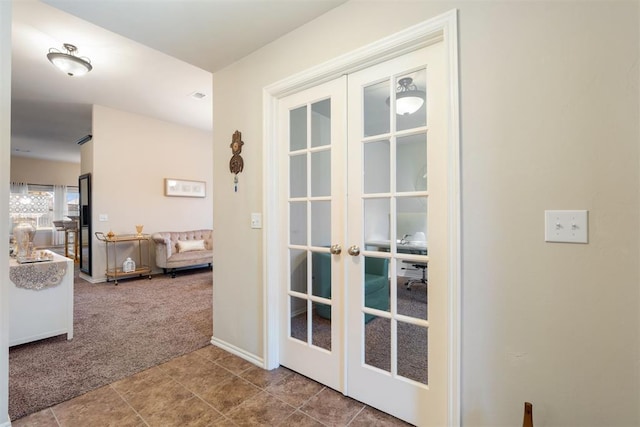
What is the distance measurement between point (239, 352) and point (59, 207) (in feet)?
32.5

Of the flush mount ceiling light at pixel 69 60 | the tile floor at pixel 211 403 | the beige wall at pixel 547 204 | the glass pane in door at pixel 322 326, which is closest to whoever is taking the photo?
the beige wall at pixel 547 204

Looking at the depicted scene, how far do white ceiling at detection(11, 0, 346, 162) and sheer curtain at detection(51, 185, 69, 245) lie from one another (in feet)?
11.6

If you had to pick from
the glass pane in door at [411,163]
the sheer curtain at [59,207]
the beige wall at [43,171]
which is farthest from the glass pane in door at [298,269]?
the beige wall at [43,171]

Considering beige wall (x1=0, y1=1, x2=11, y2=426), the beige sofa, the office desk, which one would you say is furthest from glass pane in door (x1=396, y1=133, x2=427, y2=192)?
the beige sofa

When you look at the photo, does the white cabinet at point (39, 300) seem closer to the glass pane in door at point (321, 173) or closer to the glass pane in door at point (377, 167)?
the glass pane in door at point (321, 173)

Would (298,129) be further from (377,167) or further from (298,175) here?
(377,167)

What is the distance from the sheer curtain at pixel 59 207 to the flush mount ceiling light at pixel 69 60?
792cm

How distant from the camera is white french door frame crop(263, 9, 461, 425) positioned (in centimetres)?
135

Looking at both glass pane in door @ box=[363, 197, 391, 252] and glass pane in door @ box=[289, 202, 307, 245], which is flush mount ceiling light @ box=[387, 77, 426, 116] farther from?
glass pane in door @ box=[289, 202, 307, 245]

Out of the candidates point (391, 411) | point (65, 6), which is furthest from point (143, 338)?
point (65, 6)

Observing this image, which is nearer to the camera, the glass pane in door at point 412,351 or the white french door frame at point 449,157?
the white french door frame at point 449,157

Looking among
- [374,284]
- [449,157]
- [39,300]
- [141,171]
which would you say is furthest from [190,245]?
[449,157]

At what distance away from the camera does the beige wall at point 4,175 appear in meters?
1.44

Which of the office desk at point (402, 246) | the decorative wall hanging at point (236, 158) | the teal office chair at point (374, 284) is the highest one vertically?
the decorative wall hanging at point (236, 158)
